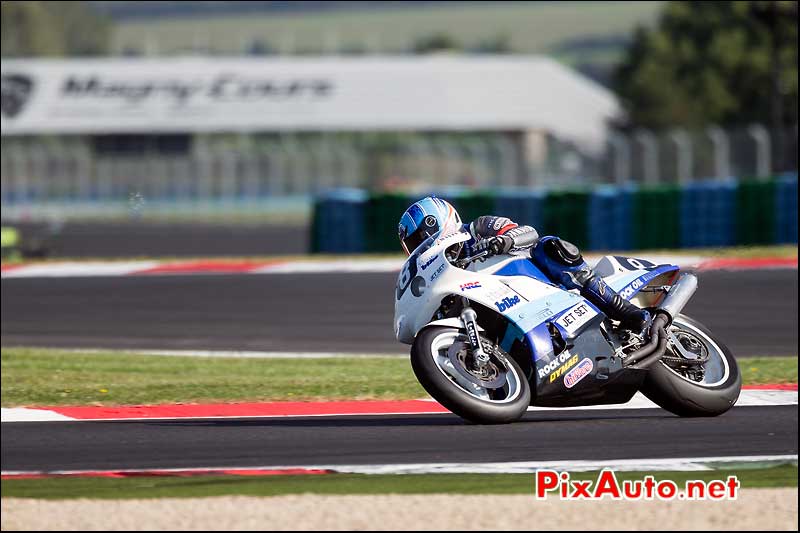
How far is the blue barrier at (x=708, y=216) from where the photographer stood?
829 inches

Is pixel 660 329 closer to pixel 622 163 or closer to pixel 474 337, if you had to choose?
pixel 474 337

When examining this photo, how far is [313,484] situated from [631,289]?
261 cm

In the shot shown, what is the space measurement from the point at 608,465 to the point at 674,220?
1425cm

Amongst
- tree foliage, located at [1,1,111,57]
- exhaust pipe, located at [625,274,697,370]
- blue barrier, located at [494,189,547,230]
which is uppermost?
tree foliage, located at [1,1,111,57]

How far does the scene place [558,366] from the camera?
8.29 meters

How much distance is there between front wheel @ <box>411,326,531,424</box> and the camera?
25.8 feet

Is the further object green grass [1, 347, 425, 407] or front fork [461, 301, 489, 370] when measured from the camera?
green grass [1, 347, 425, 407]

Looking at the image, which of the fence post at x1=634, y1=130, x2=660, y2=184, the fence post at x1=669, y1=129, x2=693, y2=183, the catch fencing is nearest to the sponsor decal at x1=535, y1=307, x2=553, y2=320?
the catch fencing

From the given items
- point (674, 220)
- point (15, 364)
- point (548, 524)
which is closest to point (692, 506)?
point (548, 524)

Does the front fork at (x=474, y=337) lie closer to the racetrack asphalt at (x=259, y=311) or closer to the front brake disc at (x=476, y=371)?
the front brake disc at (x=476, y=371)

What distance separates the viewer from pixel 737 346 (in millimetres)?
13695

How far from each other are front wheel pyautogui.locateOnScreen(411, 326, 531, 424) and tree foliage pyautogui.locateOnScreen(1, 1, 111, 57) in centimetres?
731

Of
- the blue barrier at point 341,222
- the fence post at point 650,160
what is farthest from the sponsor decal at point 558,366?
the fence post at point 650,160

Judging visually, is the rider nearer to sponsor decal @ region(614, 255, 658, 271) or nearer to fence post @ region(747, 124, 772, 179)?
sponsor decal @ region(614, 255, 658, 271)
